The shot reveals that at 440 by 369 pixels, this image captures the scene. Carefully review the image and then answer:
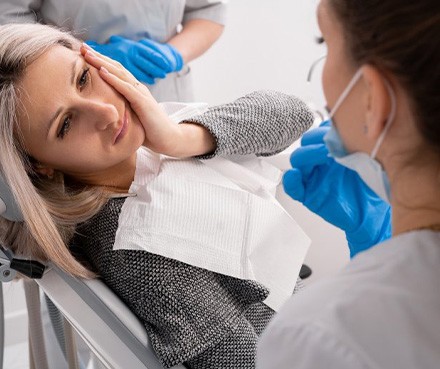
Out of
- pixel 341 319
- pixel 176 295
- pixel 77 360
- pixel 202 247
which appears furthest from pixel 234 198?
pixel 341 319

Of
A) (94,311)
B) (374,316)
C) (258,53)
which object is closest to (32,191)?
(94,311)

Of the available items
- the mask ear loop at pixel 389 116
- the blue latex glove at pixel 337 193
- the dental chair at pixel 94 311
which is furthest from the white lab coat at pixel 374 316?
the blue latex glove at pixel 337 193

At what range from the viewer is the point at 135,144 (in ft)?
4.30

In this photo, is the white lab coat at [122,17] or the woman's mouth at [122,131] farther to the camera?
the white lab coat at [122,17]

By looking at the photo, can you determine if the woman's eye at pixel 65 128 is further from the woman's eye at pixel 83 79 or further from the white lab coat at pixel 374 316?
the white lab coat at pixel 374 316

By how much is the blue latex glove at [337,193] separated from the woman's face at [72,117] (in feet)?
1.08

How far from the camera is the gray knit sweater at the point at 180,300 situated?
3.85 ft

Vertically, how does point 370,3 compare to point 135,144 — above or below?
above

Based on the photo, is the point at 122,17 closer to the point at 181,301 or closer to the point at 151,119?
the point at 151,119

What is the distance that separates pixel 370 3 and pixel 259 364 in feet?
1.47

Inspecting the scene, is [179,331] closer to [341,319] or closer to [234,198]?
[234,198]

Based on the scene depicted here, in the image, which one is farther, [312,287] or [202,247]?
[202,247]

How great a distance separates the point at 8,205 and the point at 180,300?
37cm

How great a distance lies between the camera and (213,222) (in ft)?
4.33
